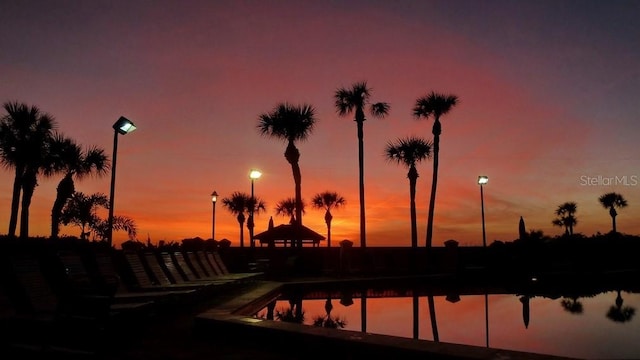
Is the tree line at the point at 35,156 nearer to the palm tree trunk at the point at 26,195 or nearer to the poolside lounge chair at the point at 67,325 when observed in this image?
the palm tree trunk at the point at 26,195

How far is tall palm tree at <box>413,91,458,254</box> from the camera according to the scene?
1470 inches

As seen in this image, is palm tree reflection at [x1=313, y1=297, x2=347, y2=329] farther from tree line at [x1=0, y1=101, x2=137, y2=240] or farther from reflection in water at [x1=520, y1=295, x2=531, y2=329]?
tree line at [x1=0, y1=101, x2=137, y2=240]

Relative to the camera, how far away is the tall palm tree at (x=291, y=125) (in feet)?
110

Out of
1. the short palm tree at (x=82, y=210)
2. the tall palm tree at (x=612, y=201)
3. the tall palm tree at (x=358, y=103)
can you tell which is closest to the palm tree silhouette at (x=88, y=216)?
the short palm tree at (x=82, y=210)

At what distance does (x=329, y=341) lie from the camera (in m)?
6.36

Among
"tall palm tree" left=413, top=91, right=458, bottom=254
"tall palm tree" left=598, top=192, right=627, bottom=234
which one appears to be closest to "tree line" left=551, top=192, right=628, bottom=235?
"tall palm tree" left=598, top=192, right=627, bottom=234

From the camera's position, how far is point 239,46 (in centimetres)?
1883

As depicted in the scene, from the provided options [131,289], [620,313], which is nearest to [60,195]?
[131,289]

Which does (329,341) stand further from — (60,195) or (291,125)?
(60,195)

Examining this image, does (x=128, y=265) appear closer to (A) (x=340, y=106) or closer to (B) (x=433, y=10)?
(B) (x=433, y=10)

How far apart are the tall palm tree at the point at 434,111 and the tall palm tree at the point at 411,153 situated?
186cm

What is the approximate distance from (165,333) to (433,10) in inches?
539

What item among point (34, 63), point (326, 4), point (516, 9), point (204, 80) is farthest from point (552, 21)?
point (34, 63)

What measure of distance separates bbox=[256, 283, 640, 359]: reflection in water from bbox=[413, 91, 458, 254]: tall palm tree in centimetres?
1810
